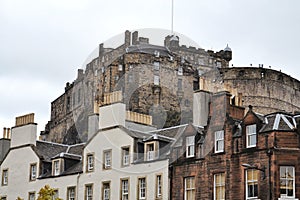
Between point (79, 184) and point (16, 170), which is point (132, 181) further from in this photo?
point (16, 170)

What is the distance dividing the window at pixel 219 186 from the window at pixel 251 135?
255 centimetres

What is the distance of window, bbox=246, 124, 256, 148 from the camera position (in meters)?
41.4

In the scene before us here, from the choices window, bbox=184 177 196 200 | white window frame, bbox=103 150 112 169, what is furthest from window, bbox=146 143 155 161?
white window frame, bbox=103 150 112 169

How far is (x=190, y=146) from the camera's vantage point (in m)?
44.9

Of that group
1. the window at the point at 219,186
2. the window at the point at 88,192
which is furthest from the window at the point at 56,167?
the window at the point at 219,186

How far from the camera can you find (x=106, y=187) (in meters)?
48.6

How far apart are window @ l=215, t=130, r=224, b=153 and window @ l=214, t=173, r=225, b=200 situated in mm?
1520

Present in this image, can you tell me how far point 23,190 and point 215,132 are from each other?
1760cm

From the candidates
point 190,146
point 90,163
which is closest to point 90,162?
point 90,163

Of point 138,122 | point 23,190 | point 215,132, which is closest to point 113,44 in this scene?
point 215,132

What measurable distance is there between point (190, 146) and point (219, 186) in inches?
139

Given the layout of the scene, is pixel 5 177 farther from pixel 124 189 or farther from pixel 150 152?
pixel 150 152

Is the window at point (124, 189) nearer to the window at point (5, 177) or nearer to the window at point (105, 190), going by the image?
the window at point (105, 190)

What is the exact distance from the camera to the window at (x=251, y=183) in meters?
40.5
